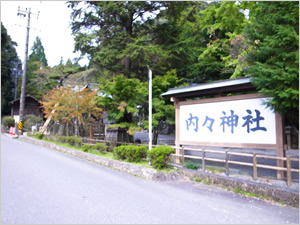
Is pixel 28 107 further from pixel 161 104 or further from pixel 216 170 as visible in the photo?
pixel 216 170

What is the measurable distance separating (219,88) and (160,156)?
295 cm

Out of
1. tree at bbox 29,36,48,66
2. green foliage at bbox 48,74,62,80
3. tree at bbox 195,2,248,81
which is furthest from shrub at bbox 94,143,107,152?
tree at bbox 29,36,48,66

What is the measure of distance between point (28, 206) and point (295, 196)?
5.73 m

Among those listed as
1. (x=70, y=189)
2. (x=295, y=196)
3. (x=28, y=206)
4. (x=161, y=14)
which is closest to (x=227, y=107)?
(x=295, y=196)

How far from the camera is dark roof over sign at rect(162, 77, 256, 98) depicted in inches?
253

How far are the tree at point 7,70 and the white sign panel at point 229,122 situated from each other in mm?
43199

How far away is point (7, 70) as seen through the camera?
41156 millimetres

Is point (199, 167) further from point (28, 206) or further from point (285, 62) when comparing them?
point (28, 206)

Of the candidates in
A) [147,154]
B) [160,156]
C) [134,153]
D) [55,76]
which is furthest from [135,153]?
[55,76]

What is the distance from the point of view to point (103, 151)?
10812 mm

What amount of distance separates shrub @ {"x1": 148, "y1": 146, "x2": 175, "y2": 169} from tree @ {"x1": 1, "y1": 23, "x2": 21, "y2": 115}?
1688 inches

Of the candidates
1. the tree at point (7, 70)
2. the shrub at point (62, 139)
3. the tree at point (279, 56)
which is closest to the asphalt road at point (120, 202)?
the tree at point (279, 56)

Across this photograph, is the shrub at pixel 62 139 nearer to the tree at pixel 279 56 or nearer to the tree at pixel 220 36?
the tree at pixel 220 36

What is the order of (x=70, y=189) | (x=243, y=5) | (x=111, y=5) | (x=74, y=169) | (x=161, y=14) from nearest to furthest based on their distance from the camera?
(x=70, y=189) → (x=74, y=169) → (x=243, y=5) → (x=111, y=5) → (x=161, y=14)
